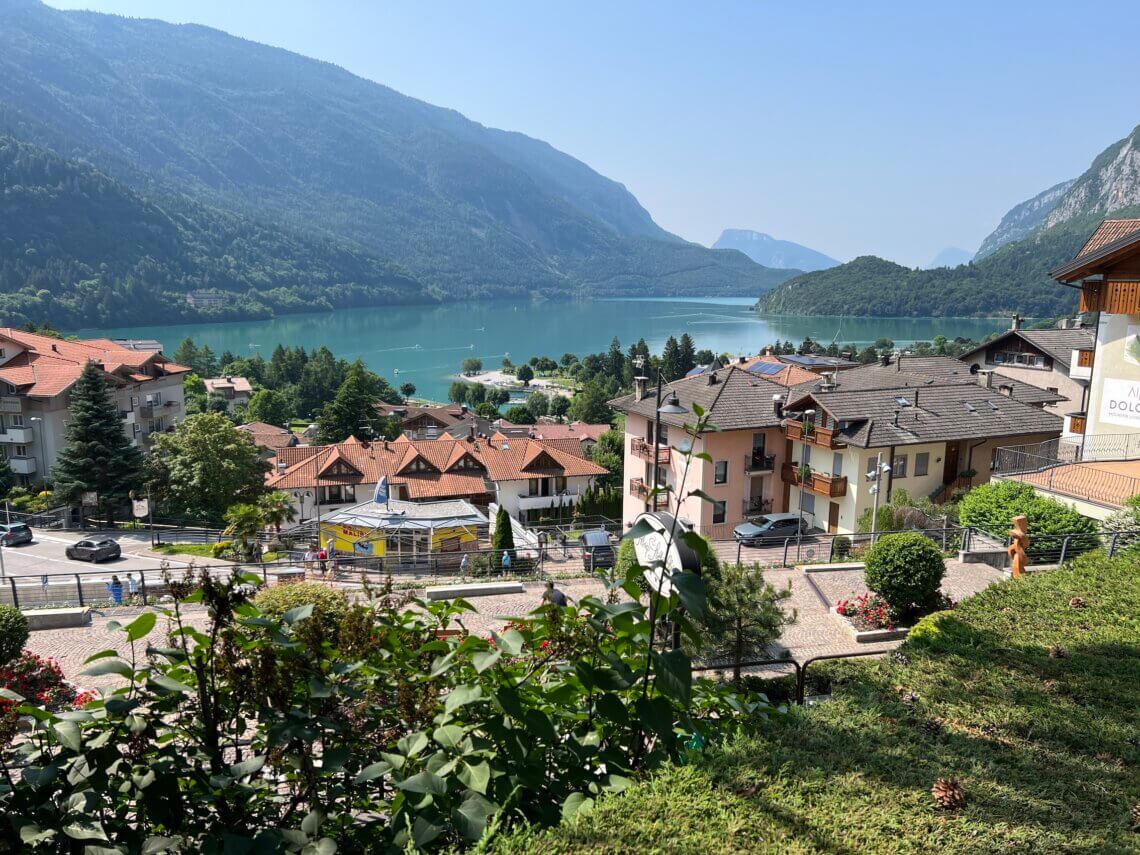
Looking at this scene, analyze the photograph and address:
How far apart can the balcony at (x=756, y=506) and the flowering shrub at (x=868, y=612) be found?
14.1 meters

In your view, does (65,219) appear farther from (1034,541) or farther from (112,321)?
(1034,541)

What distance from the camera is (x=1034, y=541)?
14109mm

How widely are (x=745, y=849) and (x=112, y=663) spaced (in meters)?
2.22

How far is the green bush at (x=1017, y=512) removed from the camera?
→ 1430cm

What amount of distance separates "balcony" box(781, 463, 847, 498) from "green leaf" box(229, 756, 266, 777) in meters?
→ 23.9

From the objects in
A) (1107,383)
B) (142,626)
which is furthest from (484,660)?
(1107,383)

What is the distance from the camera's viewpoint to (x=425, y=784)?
2.38m

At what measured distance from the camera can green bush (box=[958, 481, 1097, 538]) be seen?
14305 mm

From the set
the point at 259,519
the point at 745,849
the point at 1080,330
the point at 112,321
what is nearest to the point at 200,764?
the point at 745,849

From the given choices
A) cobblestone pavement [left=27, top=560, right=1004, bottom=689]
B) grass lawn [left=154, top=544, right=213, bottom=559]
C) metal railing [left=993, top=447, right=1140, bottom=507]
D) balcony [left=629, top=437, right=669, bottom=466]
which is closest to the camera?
cobblestone pavement [left=27, top=560, right=1004, bottom=689]

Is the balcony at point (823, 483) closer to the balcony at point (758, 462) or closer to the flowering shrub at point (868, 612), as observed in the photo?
the balcony at point (758, 462)

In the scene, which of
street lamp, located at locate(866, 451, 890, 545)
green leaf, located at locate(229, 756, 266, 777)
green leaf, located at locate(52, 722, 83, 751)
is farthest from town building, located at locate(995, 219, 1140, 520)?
green leaf, located at locate(52, 722, 83, 751)

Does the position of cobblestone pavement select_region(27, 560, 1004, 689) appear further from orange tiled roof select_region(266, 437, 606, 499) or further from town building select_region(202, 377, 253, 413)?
town building select_region(202, 377, 253, 413)

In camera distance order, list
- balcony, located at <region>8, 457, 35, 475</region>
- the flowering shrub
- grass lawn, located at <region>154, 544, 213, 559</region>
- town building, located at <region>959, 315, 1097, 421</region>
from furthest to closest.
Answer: balcony, located at <region>8, 457, 35, 475</region>, town building, located at <region>959, 315, 1097, 421</region>, grass lawn, located at <region>154, 544, 213, 559</region>, the flowering shrub
